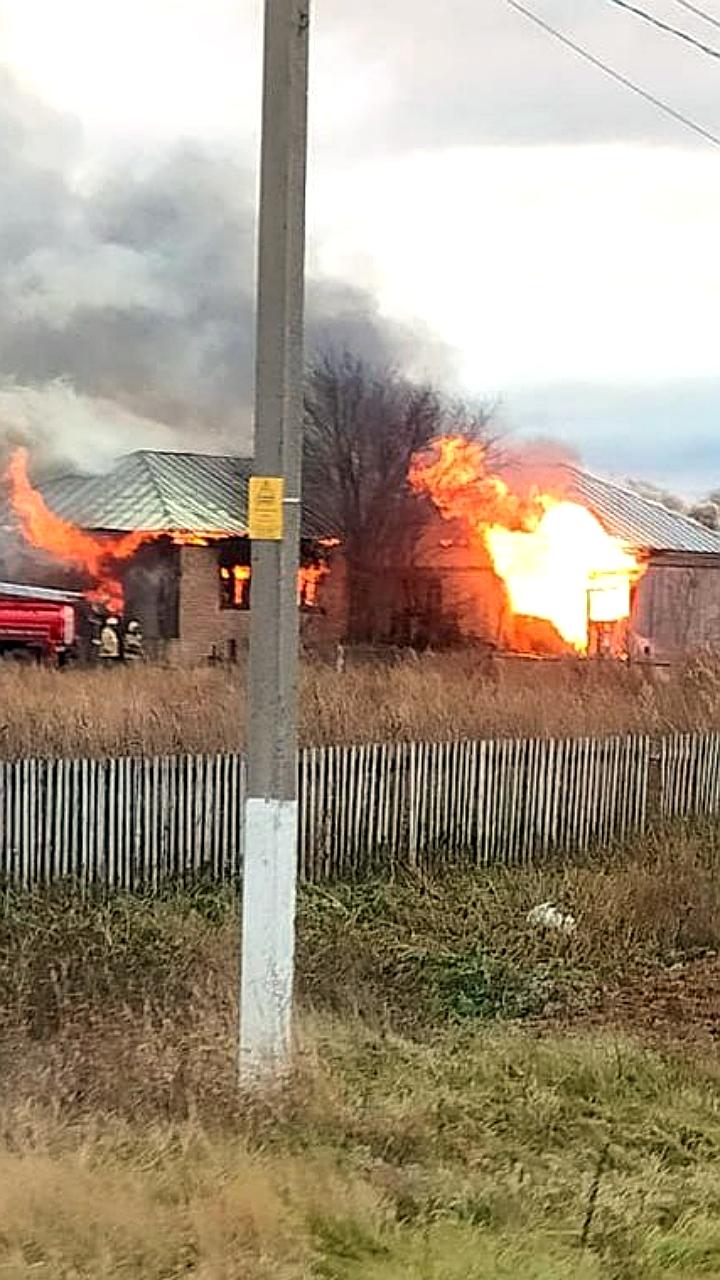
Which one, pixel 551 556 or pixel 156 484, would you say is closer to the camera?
pixel 551 556

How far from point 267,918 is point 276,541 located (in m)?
1.44

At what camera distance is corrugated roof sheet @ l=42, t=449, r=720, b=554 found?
31.7 meters

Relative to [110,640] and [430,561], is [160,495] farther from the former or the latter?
[430,561]

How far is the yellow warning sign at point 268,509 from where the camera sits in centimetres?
574

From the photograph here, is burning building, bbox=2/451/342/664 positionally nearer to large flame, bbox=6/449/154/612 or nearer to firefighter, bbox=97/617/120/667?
large flame, bbox=6/449/154/612

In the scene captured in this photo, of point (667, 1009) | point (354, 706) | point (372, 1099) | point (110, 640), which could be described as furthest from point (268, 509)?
point (110, 640)

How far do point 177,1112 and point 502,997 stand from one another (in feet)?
10.2

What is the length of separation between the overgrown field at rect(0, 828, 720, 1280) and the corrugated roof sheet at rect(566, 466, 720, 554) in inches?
892

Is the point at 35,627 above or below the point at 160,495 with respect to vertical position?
below

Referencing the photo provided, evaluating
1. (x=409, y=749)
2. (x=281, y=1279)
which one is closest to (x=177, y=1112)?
(x=281, y=1279)

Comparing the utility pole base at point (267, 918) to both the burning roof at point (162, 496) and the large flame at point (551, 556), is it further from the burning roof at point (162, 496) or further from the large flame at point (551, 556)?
the burning roof at point (162, 496)

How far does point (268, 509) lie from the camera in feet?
18.8

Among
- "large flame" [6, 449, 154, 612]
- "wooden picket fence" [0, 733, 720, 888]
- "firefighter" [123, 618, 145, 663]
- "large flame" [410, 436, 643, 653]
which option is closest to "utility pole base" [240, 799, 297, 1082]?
"wooden picket fence" [0, 733, 720, 888]

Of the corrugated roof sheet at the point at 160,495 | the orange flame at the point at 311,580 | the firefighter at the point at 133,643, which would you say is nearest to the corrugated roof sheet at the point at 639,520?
the orange flame at the point at 311,580
